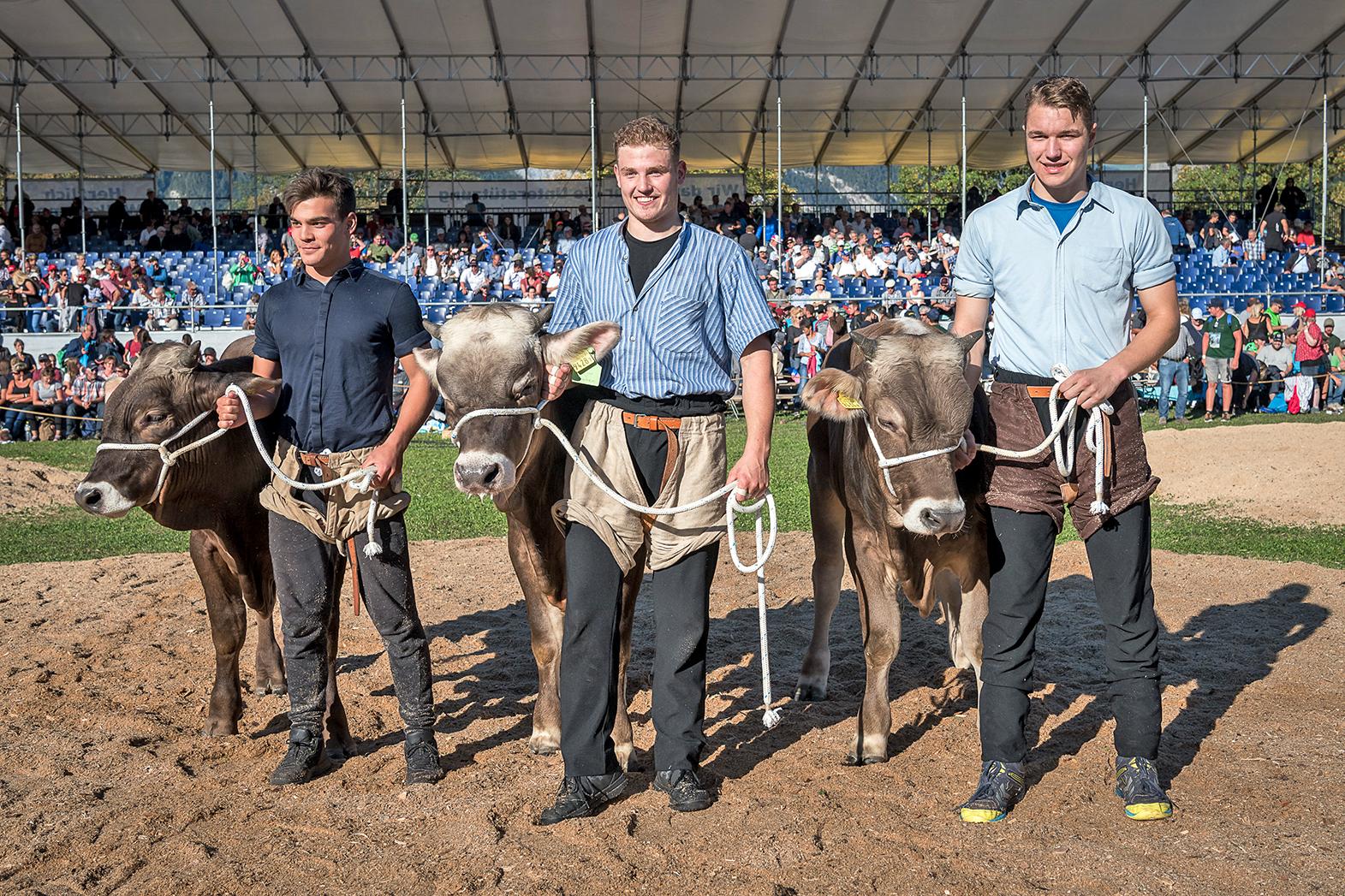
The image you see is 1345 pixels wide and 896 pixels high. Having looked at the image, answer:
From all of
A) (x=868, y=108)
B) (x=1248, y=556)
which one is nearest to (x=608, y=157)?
(x=868, y=108)

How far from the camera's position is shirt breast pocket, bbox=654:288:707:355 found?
15.1ft

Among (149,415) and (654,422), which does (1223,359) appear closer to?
(654,422)

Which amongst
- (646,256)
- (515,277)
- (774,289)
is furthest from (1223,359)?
(646,256)

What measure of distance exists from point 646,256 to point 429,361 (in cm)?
98

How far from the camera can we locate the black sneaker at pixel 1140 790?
175 inches

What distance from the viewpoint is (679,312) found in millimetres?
4605

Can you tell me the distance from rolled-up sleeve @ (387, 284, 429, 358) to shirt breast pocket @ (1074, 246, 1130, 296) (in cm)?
259

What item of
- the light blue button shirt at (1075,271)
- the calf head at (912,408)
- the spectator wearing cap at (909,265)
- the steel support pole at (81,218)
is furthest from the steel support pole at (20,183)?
the light blue button shirt at (1075,271)

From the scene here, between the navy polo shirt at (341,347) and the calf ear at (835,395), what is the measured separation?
163 centimetres

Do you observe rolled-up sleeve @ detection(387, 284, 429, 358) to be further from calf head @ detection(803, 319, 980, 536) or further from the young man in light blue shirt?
the young man in light blue shirt

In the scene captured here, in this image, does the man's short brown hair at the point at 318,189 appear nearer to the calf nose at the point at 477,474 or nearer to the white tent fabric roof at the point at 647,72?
the calf nose at the point at 477,474

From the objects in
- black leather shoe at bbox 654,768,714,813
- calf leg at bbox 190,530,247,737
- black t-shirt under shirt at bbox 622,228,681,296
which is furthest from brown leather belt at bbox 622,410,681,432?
A: calf leg at bbox 190,530,247,737

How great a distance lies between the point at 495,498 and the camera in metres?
4.79

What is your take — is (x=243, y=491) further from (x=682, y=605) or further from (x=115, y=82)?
(x=115, y=82)
